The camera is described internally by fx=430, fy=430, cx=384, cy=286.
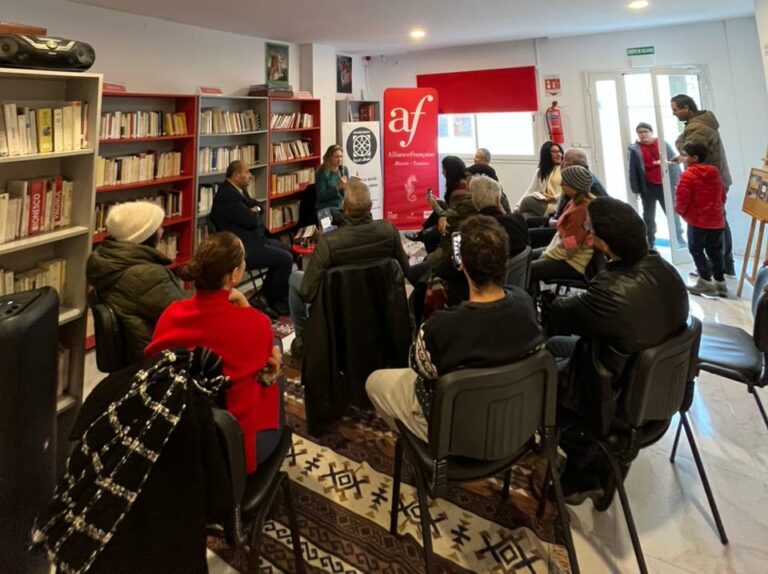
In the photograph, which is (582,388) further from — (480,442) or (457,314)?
(457,314)

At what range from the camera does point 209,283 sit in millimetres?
1437

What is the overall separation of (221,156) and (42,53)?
8.95 feet

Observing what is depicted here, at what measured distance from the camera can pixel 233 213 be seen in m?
3.80

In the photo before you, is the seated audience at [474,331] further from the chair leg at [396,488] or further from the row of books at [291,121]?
the row of books at [291,121]

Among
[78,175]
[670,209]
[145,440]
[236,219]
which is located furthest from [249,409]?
[670,209]

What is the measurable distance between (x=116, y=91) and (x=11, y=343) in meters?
2.78

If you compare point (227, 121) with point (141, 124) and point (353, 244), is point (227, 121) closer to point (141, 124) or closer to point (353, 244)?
point (141, 124)

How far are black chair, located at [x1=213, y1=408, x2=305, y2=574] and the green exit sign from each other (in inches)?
257

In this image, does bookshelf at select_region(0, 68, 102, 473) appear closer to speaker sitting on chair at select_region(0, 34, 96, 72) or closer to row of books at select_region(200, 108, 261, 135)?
speaker sitting on chair at select_region(0, 34, 96, 72)

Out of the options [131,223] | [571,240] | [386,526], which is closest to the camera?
[386,526]

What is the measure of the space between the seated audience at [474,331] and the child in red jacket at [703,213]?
365 cm

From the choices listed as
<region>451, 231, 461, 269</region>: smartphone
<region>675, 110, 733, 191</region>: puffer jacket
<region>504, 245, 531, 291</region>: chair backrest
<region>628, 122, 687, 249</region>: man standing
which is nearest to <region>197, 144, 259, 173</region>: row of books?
<region>504, 245, 531, 291</region>: chair backrest

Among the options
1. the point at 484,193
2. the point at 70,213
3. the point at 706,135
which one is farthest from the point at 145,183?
the point at 706,135

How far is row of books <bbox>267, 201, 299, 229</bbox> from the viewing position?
5273mm
